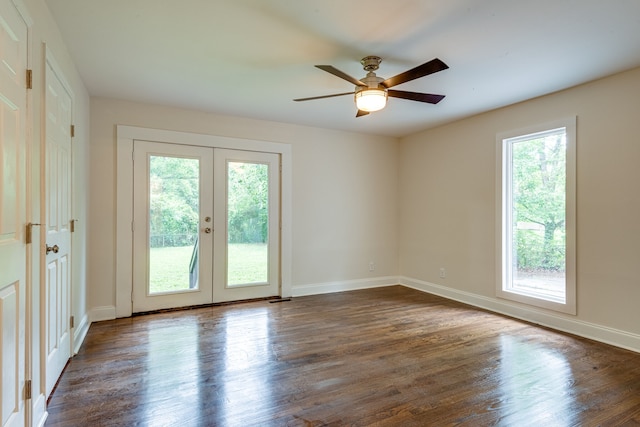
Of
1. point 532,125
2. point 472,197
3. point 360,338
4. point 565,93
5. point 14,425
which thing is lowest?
point 360,338

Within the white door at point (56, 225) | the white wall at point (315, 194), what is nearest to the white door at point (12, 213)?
the white door at point (56, 225)

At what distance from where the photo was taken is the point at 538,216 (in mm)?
3723

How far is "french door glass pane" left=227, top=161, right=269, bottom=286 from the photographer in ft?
14.5

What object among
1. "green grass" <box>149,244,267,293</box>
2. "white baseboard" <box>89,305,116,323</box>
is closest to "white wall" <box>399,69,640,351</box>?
"green grass" <box>149,244,267,293</box>

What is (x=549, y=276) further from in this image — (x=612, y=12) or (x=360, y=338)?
(x=612, y=12)

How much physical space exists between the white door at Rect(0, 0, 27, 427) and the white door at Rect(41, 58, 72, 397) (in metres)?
0.32

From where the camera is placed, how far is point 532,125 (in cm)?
367

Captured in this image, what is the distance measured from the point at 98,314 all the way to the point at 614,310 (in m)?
5.18

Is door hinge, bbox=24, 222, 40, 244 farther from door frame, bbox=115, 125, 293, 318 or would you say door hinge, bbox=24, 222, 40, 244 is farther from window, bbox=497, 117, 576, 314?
window, bbox=497, 117, 576, 314

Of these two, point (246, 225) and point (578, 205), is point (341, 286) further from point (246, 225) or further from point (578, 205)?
point (578, 205)

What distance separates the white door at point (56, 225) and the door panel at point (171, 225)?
122cm

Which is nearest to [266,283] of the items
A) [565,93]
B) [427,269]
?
[427,269]

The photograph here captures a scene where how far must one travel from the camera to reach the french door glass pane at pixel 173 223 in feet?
13.0

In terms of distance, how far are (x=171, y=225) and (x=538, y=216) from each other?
426 cm
